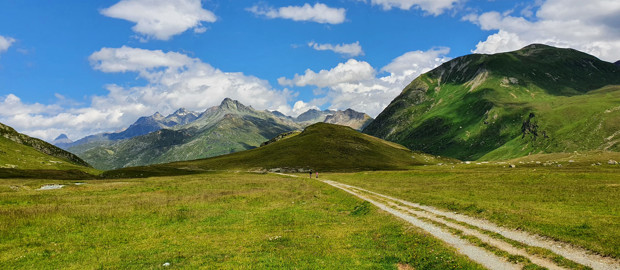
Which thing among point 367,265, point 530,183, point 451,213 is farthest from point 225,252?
point 530,183

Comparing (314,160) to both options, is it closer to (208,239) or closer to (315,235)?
(315,235)

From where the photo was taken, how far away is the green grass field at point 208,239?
17.3 m

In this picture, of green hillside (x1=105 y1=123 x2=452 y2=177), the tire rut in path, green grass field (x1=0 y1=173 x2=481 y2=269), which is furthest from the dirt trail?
green hillside (x1=105 y1=123 x2=452 y2=177)

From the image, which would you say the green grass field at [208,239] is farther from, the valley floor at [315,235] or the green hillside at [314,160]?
the green hillside at [314,160]

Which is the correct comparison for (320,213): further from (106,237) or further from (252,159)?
(252,159)

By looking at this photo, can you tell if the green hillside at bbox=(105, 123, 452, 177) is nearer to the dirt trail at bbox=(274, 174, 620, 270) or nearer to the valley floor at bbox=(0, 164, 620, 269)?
the valley floor at bbox=(0, 164, 620, 269)

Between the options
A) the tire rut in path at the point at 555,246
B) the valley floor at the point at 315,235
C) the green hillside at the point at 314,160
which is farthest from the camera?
the green hillside at the point at 314,160

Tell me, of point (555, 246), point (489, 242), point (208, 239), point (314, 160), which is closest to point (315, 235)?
point (208, 239)

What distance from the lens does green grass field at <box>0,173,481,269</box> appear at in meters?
17.3

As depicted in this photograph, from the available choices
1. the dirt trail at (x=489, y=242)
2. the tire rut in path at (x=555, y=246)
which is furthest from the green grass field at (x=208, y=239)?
the tire rut in path at (x=555, y=246)

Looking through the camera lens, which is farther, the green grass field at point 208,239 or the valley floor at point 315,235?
the green grass field at point 208,239

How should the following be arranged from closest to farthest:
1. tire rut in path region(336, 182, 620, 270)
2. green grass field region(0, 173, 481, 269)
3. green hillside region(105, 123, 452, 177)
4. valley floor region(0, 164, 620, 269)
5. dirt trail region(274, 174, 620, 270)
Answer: tire rut in path region(336, 182, 620, 270) < dirt trail region(274, 174, 620, 270) < valley floor region(0, 164, 620, 269) < green grass field region(0, 173, 481, 269) < green hillside region(105, 123, 452, 177)

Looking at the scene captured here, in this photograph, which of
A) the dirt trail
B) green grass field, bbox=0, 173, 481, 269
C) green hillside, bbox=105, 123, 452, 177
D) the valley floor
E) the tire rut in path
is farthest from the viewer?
green hillside, bbox=105, 123, 452, 177

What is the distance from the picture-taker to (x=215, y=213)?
3306 cm
